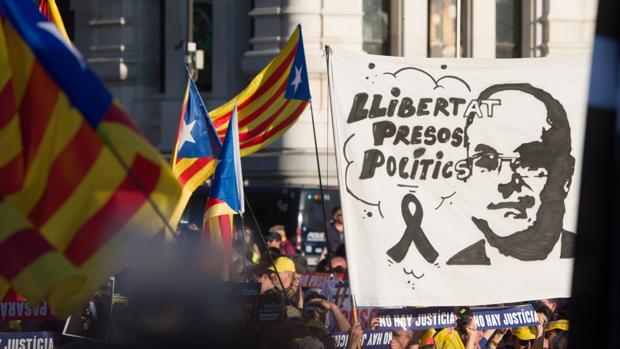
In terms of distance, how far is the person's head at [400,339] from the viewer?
353 inches

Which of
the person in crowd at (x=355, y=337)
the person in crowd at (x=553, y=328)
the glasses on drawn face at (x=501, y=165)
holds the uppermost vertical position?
the glasses on drawn face at (x=501, y=165)

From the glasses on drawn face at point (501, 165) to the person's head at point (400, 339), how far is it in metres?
1.13

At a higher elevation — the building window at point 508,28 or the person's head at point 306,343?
the building window at point 508,28

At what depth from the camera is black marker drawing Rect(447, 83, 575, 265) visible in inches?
343

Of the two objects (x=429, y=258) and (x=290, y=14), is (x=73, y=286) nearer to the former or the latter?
(x=429, y=258)

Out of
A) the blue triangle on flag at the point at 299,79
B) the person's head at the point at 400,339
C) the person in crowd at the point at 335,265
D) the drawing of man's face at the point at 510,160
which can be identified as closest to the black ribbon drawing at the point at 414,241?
the drawing of man's face at the point at 510,160

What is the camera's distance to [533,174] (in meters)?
8.77

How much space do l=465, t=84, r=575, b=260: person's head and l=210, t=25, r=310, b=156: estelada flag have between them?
304 centimetres

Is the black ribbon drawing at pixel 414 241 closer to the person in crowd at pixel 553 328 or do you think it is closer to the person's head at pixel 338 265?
the person in crowd at pixel 553 328

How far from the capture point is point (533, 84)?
8820 mm

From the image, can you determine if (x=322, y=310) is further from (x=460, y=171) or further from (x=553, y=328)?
(x=553, y=328)

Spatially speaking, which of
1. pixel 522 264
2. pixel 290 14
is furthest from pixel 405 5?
pixel 522 264

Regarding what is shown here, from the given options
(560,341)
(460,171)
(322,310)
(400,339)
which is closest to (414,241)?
(460,171)

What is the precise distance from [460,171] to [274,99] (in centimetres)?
349
